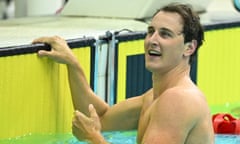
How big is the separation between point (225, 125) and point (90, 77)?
844 millimetres

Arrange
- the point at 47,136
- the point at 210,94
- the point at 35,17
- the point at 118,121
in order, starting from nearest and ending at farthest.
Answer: the point at 118,121 < the point at 47,136 < the point at 210,94 < the point at 35,17

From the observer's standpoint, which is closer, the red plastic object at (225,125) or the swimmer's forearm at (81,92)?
the swimmer's forearm at (81,92)

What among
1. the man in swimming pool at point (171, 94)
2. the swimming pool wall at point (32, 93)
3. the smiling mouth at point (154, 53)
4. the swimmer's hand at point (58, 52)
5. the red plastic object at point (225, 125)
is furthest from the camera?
the red plastic object at point (225, 125)

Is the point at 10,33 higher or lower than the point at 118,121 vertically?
higher

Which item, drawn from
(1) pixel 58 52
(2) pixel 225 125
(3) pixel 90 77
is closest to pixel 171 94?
(1) pixel 58 52

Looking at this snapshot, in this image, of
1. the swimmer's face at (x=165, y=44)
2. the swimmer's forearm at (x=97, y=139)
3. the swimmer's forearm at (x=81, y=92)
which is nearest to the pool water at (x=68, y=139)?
the swimmer's forearm at (x=81, y=92)

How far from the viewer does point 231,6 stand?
24.6 feet

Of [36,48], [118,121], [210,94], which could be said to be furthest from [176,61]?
[210,94]

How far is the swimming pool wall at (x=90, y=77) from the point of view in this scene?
432cm

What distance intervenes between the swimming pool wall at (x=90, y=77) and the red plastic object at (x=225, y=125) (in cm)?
51

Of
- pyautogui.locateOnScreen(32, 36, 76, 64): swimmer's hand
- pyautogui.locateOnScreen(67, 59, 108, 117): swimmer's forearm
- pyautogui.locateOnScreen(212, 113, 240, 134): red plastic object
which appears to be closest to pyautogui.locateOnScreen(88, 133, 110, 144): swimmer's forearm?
pyautogui.locateOnScreen(67, 59, 108, 117): swimmer's forearm

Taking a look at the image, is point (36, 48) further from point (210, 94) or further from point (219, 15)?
point (219, 15)

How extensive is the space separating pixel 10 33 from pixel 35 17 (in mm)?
1297

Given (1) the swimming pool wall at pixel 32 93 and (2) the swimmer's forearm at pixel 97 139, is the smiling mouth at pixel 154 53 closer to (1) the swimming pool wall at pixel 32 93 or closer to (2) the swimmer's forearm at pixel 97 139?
(2) the swimmer's forearm at pixel 97 139
